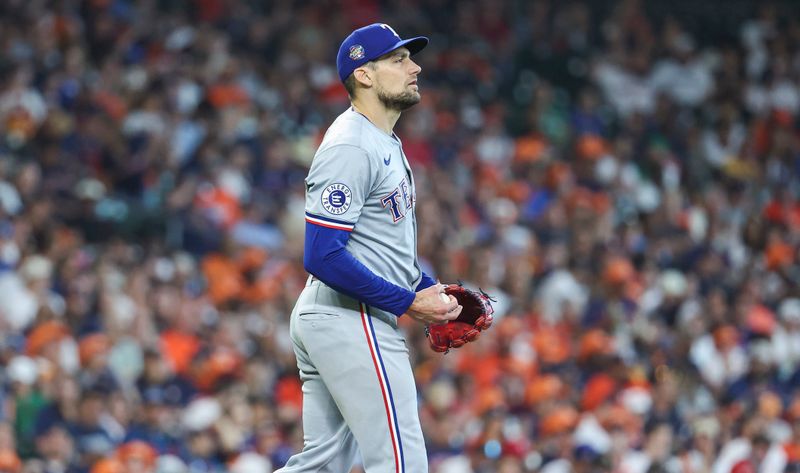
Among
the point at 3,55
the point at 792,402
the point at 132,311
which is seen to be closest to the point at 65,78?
the point at 3,55

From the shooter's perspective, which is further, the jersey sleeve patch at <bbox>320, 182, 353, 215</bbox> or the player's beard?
the player's beard

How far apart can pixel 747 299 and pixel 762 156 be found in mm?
2781

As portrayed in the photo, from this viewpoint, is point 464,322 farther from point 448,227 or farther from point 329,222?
A: point 448,227

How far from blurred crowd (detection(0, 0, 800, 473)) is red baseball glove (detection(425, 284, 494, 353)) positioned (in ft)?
13.3

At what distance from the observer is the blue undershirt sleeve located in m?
4.07

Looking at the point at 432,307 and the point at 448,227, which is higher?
the point at 432,307

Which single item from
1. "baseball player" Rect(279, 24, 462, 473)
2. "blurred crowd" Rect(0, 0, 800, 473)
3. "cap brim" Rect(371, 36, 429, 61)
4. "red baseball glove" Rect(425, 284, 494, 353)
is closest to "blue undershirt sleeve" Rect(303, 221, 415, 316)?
"baseball player" Rect(279, 24, 462, 473)

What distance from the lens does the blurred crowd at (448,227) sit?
8906 millimetres

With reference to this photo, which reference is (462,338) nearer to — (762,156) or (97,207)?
(97,207)

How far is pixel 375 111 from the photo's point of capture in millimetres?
4340

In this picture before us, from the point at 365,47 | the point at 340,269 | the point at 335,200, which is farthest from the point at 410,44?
the point at 340,269

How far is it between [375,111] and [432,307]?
684 millimetres

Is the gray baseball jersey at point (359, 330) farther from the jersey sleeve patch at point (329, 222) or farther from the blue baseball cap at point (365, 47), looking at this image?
the blue baseball cap at point (365, 47)

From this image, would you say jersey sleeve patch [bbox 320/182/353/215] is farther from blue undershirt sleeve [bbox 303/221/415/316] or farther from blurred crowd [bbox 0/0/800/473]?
blurred crowd [bbox 0/0/800/473]
